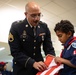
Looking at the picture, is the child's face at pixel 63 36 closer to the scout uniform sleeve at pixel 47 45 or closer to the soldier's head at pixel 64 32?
the soldier's head at pixel 64 32

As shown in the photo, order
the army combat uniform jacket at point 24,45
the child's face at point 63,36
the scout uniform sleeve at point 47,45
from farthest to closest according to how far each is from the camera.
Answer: the scout uniform sleeve at point 47,45 < the army combat uniform jacket at point 24,45 < the child's face at point 63,36

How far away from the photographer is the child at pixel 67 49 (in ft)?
3.93

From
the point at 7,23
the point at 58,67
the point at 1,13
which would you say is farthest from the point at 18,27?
the point at 7,23

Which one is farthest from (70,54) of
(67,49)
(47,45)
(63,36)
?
(47,45)

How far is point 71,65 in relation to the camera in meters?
1.20

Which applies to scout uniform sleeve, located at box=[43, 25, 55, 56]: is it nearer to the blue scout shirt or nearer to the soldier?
the soldier

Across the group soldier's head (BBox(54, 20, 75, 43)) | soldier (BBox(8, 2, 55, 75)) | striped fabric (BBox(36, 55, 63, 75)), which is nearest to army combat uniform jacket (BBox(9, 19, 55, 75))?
soldier (BBox(8, 2, 55, 75))

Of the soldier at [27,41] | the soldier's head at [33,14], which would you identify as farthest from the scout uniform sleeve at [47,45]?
the soldier's head at [33,14]

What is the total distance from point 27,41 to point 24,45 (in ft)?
0.18

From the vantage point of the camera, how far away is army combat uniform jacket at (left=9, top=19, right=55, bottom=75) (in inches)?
59.0

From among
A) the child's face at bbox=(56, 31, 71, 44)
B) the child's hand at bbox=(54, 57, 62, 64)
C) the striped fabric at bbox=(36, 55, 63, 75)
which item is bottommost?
the striped fabric at bbox=(36, 55, 63, 75)

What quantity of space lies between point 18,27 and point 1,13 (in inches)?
116

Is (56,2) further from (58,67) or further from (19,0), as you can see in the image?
(58,67)

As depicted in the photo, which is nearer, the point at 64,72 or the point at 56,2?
the point at 64,72
